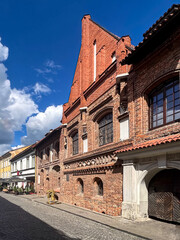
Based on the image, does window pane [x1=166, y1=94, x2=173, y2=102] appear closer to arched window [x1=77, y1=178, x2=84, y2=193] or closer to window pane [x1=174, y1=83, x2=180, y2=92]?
window pane [x1=174, y1=83, x2=180, y2=92]

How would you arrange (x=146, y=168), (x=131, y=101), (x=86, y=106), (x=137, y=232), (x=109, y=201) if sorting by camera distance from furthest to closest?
(x=86, y=106) → (x=109, y=201) → (x=131, y=101) → (x=146, y=168) → (x=137, y=232)

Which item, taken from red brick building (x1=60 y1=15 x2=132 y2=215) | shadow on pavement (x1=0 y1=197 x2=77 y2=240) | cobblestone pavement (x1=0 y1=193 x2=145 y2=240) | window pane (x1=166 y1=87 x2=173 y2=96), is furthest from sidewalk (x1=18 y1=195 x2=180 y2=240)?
window pane (x1=166 y1=87 x2=173 y2=96)

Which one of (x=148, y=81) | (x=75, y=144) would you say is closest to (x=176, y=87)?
(x=148, y=81)

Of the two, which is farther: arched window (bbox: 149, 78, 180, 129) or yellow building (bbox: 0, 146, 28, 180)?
yellow building (bbox: 0, 146, 28, 180)

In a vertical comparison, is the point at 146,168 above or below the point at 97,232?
above

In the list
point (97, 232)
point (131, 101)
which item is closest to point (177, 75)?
point (131, 101)

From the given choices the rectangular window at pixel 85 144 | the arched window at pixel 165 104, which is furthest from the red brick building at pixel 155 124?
the rectangular window at pixel 85 144

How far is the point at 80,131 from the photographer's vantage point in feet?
51.8

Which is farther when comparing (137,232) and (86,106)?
(86,106)

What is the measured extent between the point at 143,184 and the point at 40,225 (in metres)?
4.77

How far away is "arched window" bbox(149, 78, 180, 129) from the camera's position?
828 cm

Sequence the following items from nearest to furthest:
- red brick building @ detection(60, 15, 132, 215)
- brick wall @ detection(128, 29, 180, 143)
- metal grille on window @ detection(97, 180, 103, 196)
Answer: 1. brick wall @ detection(128, 29, 180, 143)
2. red brick building @ detection(60, 15, 132, 215)
3. metal grille on window @ detection(97, 180, 103, 196)

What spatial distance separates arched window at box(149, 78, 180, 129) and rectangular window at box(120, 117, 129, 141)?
1417mm

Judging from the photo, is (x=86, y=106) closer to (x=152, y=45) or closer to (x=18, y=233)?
(x=152, y=45)
